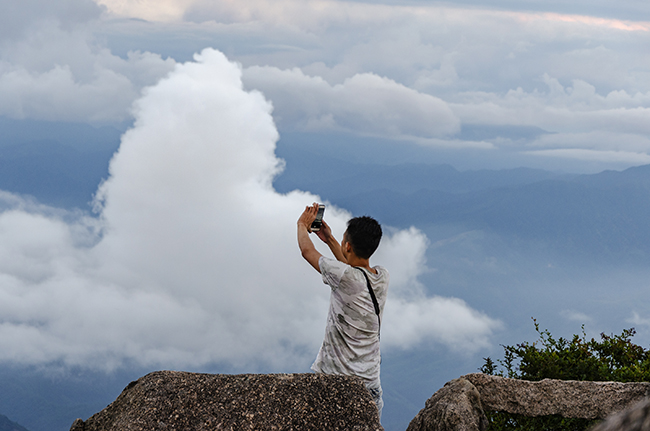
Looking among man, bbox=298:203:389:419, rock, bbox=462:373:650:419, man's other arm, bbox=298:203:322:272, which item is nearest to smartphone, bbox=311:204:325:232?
man's other arm, bbox=298:203:322:272

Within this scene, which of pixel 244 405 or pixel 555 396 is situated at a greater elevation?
pixel 555 396

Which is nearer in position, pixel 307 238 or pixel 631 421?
pixel 631 421

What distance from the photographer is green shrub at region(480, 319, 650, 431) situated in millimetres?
6895

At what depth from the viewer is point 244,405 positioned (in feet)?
15.8

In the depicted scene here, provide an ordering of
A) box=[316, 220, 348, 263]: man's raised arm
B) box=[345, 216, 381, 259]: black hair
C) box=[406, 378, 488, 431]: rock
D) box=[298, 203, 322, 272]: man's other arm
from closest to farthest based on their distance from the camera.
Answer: box=[345, 216, 381, 259]: black hair
box=[298, 203, 322, 272]: man's other arm
box=[316, 220, 348, 263]: man's raised arm
box=[406, 378, 488, 431]: rock

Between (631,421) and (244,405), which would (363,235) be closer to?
(244,405)

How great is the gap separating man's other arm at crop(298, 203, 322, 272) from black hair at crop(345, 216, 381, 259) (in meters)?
0.35

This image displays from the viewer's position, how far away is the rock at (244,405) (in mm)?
4668

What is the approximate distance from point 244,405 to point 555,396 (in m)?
4.20

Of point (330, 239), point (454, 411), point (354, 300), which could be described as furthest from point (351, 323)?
point (454, 411)

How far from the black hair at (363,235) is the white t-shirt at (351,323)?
6.9 inches

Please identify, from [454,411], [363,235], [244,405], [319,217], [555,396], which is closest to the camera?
[363,235]

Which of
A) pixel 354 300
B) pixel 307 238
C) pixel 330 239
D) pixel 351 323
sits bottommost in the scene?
pixel 351 323

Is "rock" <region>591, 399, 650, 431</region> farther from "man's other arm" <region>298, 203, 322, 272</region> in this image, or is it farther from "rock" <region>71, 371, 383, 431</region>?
"rock" <region>71, 371, 383, 431</region>
